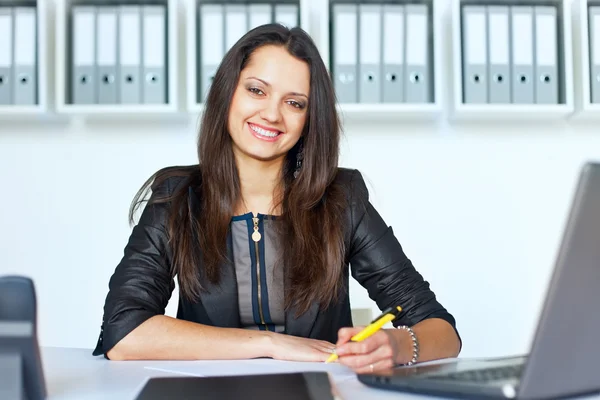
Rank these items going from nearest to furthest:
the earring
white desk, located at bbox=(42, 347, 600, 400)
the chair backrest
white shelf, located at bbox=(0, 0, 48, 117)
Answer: the chair backrest < white desk, located at bbox=(42, 347, 600, 400) < the earring < white shelf, located at bbox=(0, 0, 48, 117)

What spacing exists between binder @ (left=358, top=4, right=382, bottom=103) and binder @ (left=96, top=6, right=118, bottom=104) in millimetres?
837

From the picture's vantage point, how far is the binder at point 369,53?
2.47 meters

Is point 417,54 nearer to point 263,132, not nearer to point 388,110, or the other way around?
point 388,110

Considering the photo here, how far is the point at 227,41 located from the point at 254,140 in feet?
2.67

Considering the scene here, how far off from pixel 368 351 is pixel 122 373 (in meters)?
0.38

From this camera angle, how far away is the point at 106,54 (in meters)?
2.46

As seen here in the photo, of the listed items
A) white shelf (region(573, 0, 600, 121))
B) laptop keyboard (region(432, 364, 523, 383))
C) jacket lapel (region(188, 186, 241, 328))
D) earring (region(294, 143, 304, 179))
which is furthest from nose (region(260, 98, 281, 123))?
white shelf (region(573, 0, 600, 121))

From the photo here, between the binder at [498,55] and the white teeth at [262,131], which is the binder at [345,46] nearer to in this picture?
the binder at [498,55]

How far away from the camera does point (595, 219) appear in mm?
677

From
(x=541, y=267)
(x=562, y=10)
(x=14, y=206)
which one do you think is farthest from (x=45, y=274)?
(x=562, y=10)

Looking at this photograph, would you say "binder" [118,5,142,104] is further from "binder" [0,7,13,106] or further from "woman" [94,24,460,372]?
"woman" [94,24,460,372]

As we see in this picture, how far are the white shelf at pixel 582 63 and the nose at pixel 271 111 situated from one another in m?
1.29

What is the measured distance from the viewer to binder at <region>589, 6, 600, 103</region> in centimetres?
252

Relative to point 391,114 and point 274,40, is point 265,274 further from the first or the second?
point 391,114
